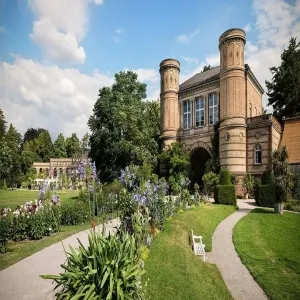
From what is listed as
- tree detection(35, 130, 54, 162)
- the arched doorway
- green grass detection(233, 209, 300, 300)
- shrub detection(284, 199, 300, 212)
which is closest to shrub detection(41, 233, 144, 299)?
green grass detection(233, 209, 300, 300)

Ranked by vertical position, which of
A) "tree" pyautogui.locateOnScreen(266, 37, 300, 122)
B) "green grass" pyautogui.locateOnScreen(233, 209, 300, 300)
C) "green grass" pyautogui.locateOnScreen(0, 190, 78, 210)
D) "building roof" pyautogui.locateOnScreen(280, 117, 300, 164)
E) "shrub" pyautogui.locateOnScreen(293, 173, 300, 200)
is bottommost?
"green grass" pyautogui.locateOnScreen(0, 190, 78, 210)

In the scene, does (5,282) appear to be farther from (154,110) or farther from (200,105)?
(154,110)

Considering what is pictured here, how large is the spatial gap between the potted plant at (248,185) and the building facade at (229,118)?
491mm

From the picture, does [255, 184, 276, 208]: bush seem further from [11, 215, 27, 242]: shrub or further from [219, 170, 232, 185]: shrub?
[11, 215, 27, 242]: shrub

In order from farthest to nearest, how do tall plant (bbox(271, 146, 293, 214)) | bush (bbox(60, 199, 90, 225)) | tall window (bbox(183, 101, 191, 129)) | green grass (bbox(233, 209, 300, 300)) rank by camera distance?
tall window (bbox(183, 101, 191, 129))
tall plant (bbox(271, 146, 293, 214))
bush (bbox(60, 199, 90, 225))
green grass (bbox(233, 209, 300, 300))

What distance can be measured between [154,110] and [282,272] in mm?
35383

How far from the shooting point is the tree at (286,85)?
21.9m

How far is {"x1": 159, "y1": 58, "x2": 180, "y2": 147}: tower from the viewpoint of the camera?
2967 centimetres

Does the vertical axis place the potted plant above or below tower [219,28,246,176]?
below

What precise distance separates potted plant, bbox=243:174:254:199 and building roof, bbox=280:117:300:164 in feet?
11.9

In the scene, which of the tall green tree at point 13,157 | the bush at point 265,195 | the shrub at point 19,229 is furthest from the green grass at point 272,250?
the tall green tree at point 13,157

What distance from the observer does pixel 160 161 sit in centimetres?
2892

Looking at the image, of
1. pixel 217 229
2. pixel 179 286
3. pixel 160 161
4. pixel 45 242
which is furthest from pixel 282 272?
pixel 160 161

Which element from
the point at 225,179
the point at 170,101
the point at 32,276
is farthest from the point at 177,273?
the point at 170,101
